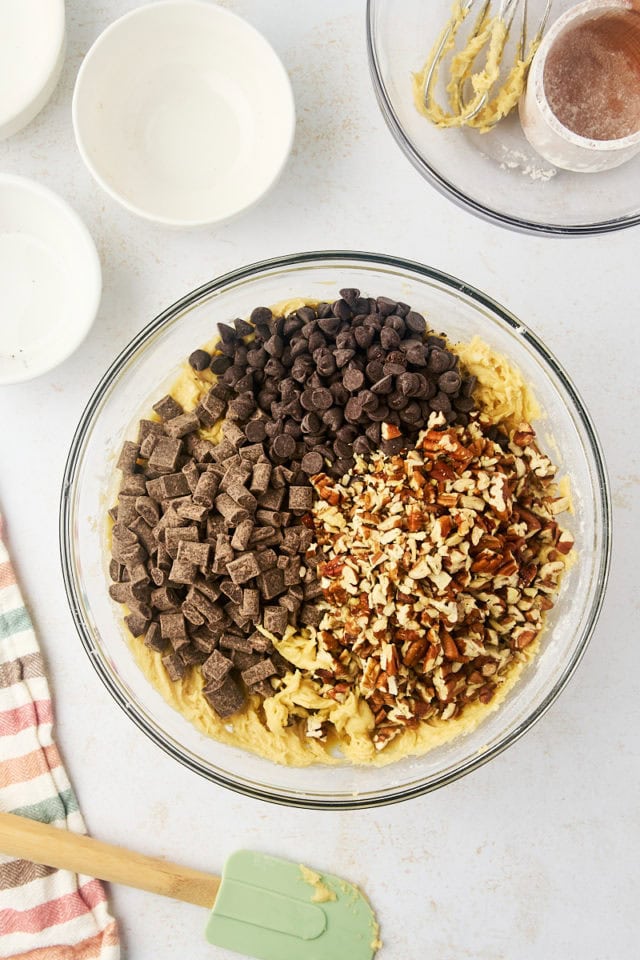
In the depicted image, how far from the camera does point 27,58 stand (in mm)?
2201

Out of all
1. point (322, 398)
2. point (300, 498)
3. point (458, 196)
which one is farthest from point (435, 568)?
point (458, 196)

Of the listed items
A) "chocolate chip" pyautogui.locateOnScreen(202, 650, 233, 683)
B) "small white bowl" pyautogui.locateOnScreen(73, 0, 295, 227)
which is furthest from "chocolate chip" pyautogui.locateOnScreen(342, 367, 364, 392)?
"chocolate chip" pyautogui.locateOnScreen(202, 650, 233, 683)

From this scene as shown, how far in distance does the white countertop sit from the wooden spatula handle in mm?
83

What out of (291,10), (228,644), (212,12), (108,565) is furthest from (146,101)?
(228,644)

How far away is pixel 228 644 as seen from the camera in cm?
188

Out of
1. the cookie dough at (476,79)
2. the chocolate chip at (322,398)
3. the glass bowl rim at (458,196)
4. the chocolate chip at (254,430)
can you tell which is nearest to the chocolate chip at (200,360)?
the chocolate chip at (254,430)

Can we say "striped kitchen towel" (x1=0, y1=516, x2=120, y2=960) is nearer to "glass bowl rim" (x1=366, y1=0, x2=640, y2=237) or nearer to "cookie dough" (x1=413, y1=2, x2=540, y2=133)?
"glass bowl rim" (x1=366, y1=0, x2=640, y2=237)

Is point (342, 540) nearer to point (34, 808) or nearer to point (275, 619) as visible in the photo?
point (275, 619)

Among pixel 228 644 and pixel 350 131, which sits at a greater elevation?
pixel 350 131

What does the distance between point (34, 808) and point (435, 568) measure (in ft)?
4.46

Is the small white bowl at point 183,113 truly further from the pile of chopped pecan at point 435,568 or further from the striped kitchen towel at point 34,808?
the striped kitchen towel at point 34,808

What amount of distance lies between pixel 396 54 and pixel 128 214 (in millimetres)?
848

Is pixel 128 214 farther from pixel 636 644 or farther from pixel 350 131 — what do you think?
pixel 636 644

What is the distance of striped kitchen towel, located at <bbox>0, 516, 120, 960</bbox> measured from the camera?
7.11 feet
